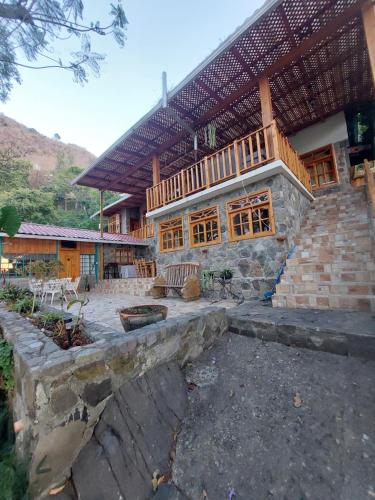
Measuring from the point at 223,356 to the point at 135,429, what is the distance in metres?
1.25

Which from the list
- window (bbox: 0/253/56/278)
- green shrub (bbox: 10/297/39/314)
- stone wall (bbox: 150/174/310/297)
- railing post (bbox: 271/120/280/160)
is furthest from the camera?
window (bbox: 0/253/56/278)

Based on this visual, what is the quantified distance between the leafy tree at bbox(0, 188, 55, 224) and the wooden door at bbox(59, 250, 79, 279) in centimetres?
786

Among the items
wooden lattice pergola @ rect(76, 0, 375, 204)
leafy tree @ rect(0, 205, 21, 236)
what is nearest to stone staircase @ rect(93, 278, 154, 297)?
leafy tree @ rect(0, 205, 21, 236)

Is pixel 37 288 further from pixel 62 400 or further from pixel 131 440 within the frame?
pixel 131 440

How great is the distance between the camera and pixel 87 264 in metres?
10.4

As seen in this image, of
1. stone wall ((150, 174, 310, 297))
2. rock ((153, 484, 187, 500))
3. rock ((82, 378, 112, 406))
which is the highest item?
stone wall ((150, 174, 310, 297))

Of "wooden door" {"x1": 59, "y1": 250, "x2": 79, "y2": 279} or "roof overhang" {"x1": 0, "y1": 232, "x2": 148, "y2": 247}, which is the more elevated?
"roof overhang" {"x1": 0, "y1": 232, "x2": 148, "y2": 247}

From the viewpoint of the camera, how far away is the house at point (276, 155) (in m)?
4.02

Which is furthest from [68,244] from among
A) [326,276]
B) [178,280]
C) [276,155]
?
[326,276]

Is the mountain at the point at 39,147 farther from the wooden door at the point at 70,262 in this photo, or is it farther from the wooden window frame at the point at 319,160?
the wooden window frame at the point at 319,160

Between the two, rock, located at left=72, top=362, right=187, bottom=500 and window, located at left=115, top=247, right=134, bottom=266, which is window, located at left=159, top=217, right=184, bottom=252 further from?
rock, located at left=72, top=362, right=187, bottom=500

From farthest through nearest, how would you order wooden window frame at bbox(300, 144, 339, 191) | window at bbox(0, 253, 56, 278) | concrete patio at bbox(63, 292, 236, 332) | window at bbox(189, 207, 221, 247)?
1. window at bbox(0, 253, 56, 278)
2. wooden window frame at bbox(300, 144, 339, 191)
3. window at bbox(189, 207, 221, 247)
4. concrete patio at bbox(63, 292, 236, 332)

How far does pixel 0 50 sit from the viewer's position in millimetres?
4160

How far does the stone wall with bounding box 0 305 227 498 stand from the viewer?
130cm
